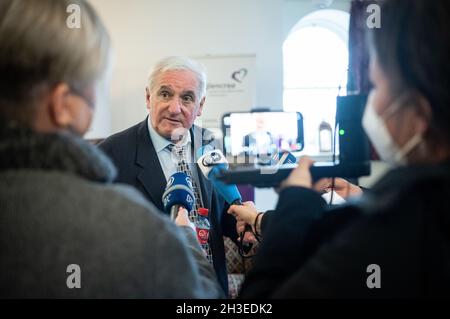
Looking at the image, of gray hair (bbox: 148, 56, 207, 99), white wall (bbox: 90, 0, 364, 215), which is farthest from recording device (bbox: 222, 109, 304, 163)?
gray hair (bbox: 148, 56, 207, 99)

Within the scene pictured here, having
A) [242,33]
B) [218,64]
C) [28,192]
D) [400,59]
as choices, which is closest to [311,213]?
[400,59]

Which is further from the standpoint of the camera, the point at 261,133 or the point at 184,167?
the point at 184,167

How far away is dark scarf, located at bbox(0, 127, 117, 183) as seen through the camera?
1.68 ft

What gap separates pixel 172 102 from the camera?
95 cm

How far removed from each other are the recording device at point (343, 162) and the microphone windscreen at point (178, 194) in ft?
0.42

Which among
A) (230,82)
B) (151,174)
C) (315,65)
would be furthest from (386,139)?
(230,82)

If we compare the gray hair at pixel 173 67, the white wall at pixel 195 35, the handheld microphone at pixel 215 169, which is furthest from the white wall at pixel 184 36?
the handheld microphone at pixel 215 169

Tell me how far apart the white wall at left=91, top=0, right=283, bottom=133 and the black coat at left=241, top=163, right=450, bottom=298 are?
0.65 m

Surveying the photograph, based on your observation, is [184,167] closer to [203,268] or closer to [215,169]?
[215,169]

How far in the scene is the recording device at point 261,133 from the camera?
82 cm

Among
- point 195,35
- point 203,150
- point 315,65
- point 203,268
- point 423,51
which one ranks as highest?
point 195,35

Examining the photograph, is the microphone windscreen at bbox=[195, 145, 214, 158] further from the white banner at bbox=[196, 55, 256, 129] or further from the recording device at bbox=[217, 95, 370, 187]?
the white banner at bbox=[196, 55, 256, 129]

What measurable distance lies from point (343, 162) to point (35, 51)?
0.56 metres

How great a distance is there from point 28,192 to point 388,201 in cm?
49
